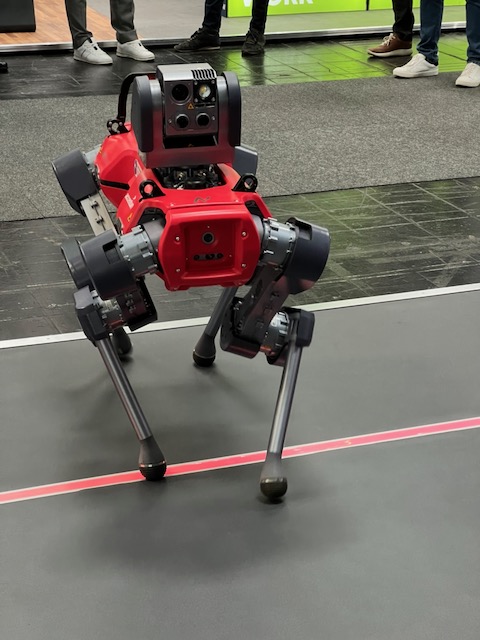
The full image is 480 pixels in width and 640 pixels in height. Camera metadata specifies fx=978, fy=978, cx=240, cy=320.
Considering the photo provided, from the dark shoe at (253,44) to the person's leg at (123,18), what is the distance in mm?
846

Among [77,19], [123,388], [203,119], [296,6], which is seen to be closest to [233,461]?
[123,388]

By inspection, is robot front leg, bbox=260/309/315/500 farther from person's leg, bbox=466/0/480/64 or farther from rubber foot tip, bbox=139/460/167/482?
person's leg, bbox=466/0/480/64

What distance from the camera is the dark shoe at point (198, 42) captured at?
23.8ft

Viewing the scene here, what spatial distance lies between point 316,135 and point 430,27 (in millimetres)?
1749

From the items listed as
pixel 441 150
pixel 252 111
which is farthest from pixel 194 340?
pixel 252 111

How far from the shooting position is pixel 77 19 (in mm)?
6668

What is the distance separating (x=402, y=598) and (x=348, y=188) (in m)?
2.85

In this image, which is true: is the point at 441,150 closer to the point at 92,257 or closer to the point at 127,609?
the point at 92,257

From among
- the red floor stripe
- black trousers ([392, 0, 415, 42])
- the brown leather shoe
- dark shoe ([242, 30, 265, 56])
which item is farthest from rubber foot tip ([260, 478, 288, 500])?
black trousers ([392, 0, 415, 42])

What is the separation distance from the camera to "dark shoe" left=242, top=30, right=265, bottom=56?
723 cm

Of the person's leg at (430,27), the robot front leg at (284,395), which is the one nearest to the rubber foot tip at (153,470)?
the robot front leg at (284,395)

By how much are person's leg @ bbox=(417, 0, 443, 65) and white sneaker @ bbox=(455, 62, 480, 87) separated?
1.05 ft

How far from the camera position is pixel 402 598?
2.04 meters

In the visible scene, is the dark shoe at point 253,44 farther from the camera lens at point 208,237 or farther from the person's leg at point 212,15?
the camera lens at point 208,237
